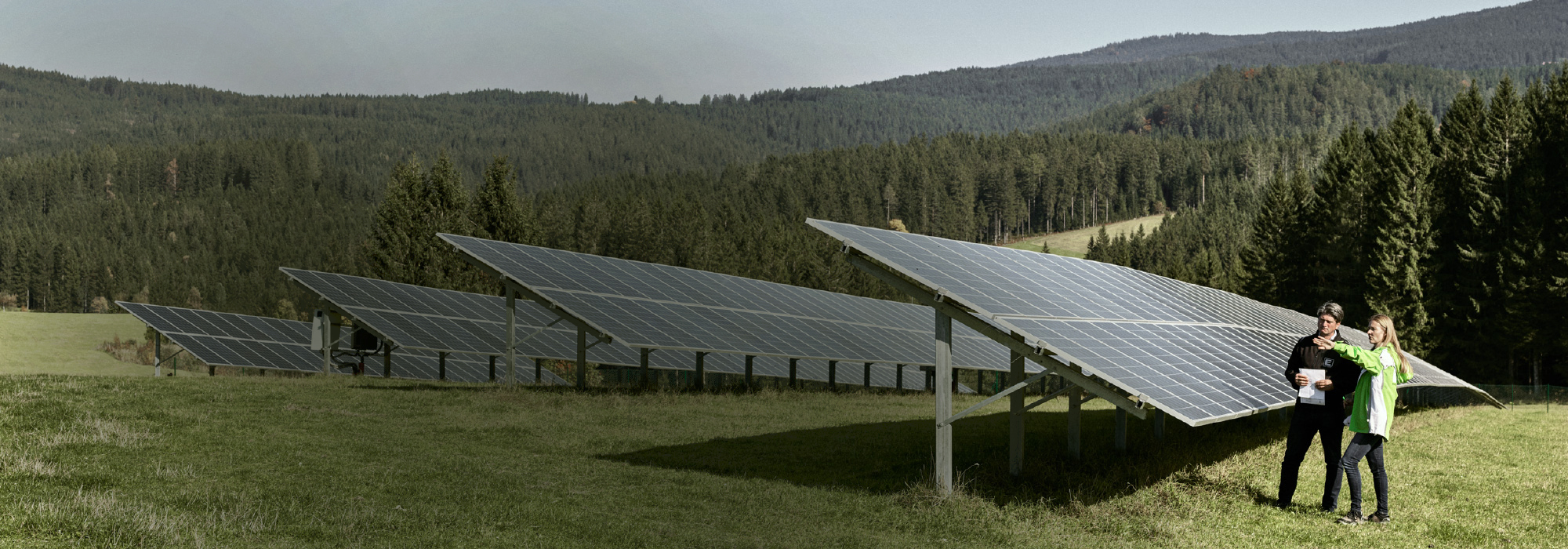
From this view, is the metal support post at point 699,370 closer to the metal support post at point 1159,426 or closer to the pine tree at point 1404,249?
the metal support post at point 1159,426

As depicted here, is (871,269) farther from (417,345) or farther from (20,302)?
(20,302)

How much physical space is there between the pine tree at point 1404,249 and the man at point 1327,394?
4920 cm

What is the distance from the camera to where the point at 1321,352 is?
44.7 feet

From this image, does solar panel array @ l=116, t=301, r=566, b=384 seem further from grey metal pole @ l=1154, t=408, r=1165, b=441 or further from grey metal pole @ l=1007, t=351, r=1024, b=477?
grey metal pole @ l=1154, t=408, r=1165, b=441

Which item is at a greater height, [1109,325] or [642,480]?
[1109,325]

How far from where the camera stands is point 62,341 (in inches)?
4158

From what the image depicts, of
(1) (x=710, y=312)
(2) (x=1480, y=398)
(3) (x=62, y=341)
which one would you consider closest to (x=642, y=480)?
(1) (x=710, y=312)

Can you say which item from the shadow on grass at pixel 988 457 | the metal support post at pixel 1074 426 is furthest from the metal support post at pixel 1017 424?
the metal support post at pixel 1074 426

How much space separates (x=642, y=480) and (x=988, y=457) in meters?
6.18

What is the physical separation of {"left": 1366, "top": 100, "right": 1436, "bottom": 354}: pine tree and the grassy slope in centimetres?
8641

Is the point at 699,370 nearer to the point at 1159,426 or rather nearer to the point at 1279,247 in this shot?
the point at 1159,426

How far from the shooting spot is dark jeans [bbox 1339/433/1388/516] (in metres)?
13.3

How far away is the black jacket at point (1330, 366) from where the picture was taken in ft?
44.1

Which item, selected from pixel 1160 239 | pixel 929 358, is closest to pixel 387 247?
pixel 929 358
